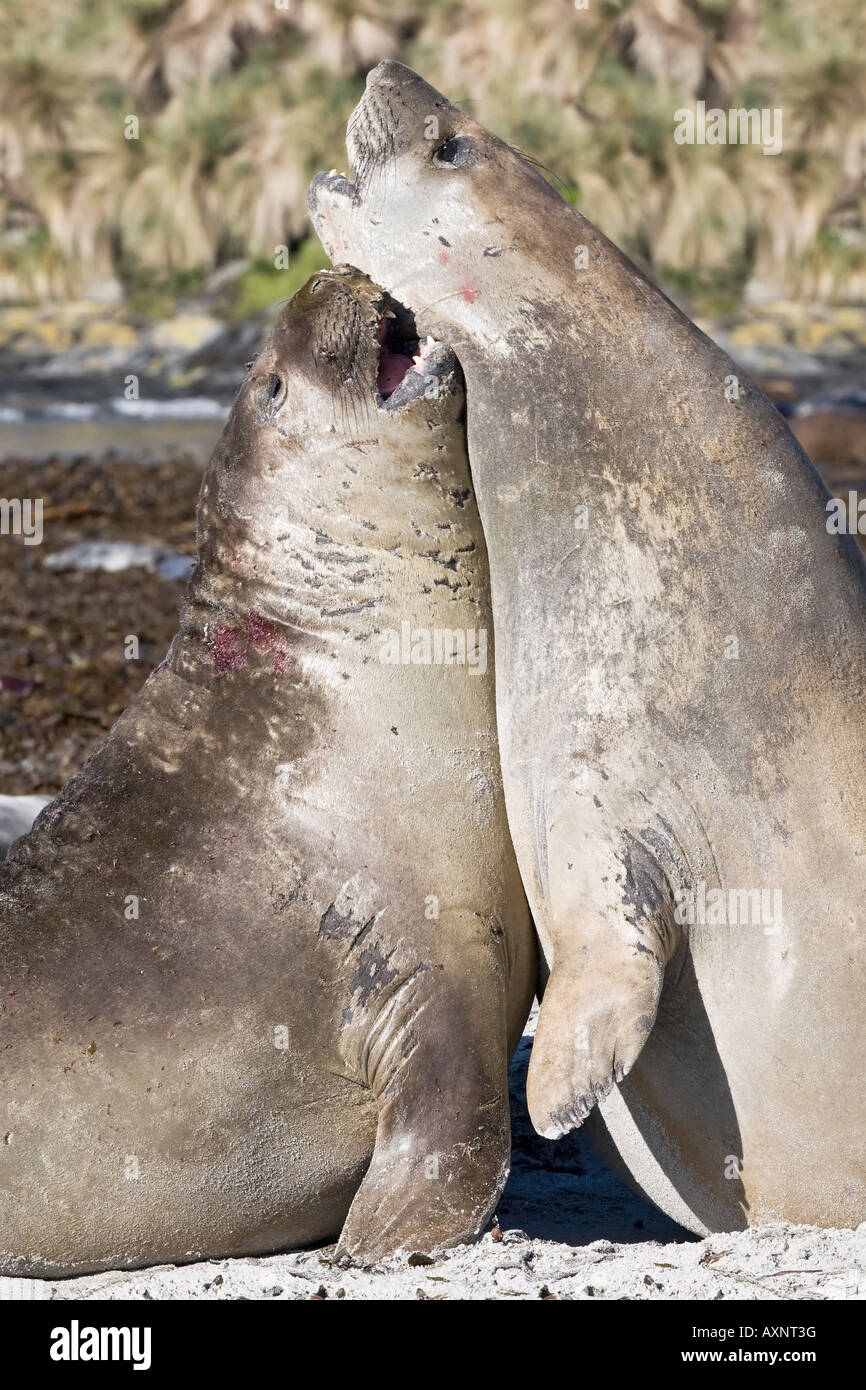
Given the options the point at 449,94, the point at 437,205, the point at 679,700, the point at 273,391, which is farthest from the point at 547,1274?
the point at 449,94

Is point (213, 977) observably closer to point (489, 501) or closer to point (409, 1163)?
point (409, 1163)

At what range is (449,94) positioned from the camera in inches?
1089

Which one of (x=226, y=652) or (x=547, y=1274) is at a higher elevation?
(x=226, y=652)

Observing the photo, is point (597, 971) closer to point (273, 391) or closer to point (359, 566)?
point (359, 566)

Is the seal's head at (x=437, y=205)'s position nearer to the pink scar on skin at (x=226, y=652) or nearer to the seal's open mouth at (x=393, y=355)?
the seal's open mouth at (x=393, y=355)

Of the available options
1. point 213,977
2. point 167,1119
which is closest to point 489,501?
point 213,977

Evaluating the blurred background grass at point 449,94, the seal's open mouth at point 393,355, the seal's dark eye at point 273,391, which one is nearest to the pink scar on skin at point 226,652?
the seal's dark eye at point 273,391

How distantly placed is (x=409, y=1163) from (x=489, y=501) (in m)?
1.62

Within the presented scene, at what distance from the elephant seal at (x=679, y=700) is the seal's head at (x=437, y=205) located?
0.01 metres

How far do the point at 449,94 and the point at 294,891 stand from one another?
83.7 feet

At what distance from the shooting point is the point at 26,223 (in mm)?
29156

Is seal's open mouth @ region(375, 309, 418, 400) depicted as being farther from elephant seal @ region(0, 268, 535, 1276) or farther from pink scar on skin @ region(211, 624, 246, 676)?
pink scar on skin @ region(211, 624, 246, 676)

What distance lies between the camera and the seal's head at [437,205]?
438cm

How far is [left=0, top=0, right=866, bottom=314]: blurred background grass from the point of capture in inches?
1045
